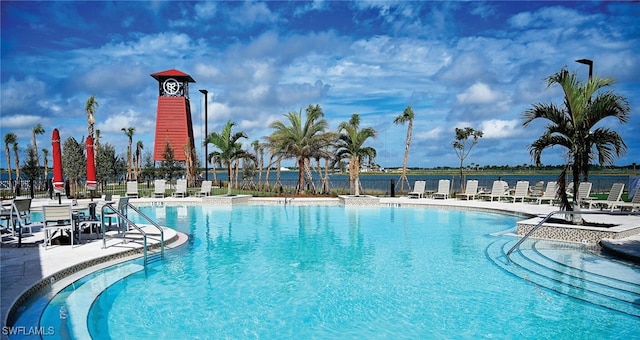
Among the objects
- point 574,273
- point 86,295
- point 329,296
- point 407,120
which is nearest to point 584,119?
point 574,273

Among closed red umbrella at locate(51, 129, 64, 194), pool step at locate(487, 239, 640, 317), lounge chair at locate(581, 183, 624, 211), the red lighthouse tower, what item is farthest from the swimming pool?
the red lighthouse tower

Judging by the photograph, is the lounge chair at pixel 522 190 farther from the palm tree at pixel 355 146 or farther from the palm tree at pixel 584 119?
the palm tree at pixel 584 119

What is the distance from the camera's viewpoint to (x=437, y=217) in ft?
50.9

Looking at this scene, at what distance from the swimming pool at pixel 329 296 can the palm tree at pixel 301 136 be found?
12.8 metres

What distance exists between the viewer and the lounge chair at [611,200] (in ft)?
46.6

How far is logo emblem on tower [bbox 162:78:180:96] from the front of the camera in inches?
1751

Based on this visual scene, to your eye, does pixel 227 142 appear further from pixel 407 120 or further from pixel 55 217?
pixel 55 217

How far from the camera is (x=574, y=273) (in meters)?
7.43

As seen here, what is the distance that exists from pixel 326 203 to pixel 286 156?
4.62m

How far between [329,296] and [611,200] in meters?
12.9

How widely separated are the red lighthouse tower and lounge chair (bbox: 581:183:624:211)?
3673 cm

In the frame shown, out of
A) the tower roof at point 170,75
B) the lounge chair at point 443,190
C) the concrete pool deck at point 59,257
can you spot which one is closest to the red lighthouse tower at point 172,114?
the tower roof at point 170,75

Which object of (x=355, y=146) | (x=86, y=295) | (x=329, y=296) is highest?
(x=355, y=146)

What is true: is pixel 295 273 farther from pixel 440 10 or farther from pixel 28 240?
pixel 440 10
